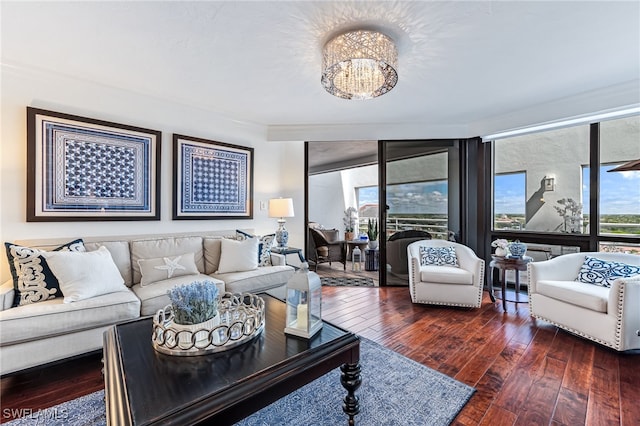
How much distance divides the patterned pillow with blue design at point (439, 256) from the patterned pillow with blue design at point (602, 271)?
1169 millimetres

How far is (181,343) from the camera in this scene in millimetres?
1337

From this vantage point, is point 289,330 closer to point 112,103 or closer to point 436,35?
point 436,35

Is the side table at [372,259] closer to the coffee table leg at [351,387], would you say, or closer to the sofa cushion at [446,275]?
the sofa cushion at [446,275]

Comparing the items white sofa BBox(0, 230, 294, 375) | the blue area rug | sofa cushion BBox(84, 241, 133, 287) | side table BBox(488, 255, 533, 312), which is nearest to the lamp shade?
white sofa BBox(0, 230, 294, 375)

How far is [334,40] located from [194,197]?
95.3 inches

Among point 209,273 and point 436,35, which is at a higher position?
point 436,35

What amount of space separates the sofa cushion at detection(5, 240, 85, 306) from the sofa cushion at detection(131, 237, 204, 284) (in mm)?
642

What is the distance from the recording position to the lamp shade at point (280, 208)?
3.80 metres

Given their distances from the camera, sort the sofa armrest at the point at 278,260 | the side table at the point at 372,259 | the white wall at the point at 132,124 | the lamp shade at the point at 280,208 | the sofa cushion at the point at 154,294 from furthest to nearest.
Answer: the side table at the point at 372,259
the lamp shade at the point at 280,208
the sofa armrest at the point at 278,260
the white wall at the point at 132,124
the sofa cushion at the point at 154,294

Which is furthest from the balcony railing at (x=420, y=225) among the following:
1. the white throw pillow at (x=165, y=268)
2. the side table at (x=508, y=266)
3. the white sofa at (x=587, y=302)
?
the white throw pillow at (x=165, y=268)

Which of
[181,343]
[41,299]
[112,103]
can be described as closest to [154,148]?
[112,103]

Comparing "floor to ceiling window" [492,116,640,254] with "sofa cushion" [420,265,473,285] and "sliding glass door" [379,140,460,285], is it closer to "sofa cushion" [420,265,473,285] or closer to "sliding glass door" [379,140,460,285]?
"sliding glass door" [379,140,460,285]

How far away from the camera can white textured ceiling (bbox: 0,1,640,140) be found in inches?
67.7

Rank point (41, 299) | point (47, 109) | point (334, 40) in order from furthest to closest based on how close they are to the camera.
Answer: point (47, 109), point (41, 299), point (334, 40)
